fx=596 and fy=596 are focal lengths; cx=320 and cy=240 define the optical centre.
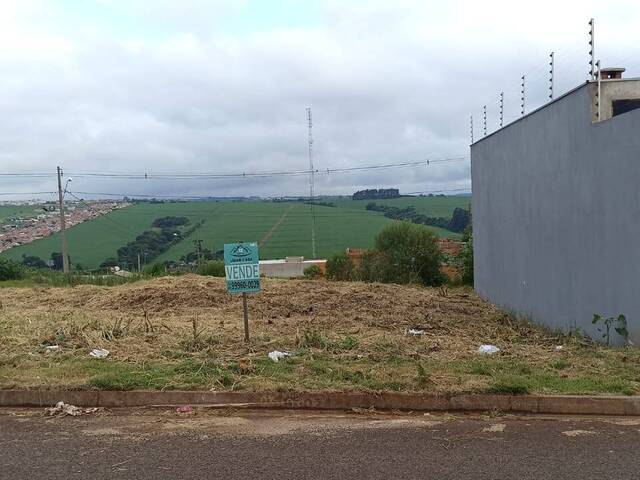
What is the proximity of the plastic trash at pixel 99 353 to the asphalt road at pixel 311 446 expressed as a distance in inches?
70.2

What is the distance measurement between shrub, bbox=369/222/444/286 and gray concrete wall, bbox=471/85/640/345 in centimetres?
1011

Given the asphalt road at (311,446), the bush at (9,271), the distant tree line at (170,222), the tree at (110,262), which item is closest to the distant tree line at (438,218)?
the distant tree line at (170,222)

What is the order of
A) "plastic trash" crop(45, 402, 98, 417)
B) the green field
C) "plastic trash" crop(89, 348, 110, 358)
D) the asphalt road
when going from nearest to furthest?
the asphalt road < "plastic trash" crop(45, 402, 98, 417) < "plastic trash" crop(89, 348, 110, 358) < the green field

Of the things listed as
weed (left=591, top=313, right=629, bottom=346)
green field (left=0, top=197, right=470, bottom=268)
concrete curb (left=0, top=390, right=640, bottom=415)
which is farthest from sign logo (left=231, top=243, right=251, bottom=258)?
green field (left=0, top=197, right=470, bottom=268)

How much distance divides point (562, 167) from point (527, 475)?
799cm

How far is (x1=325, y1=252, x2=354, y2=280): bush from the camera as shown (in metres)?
27.5

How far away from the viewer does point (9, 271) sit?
27.3 metres

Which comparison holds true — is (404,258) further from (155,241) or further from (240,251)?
(240,251)

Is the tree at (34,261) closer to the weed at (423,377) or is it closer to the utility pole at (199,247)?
the utility pole at (199,247)

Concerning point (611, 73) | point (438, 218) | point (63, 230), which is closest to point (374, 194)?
point (438, 218)

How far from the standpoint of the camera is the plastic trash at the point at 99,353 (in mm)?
7927

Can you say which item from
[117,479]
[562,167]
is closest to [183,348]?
[117,479]

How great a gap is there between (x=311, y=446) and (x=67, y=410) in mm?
2715

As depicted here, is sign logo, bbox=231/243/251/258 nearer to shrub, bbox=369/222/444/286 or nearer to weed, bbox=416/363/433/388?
weed, bbox=416/363/433/388
